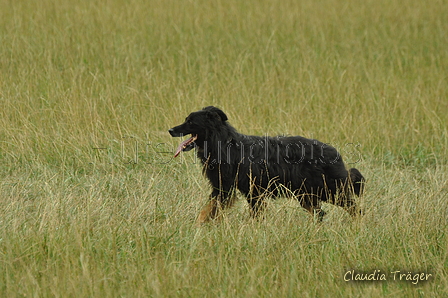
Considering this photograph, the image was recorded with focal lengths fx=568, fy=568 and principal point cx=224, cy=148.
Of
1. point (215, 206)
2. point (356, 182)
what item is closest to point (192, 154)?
point (215, 206)

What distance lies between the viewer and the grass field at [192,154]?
4098 mm

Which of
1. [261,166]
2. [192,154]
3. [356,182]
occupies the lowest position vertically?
[192,154]

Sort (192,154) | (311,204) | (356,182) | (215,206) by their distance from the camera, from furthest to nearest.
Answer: (192,154) → (356,182) → (311,204) → (215,206)

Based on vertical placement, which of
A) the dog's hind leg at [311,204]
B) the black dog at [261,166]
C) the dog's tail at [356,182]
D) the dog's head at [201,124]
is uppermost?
the dog's head at [201,124]

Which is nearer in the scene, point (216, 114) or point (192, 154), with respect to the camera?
point (216, 114)

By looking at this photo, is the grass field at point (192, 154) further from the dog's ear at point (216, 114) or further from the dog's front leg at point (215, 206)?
the dog's ear at point (216, 114)

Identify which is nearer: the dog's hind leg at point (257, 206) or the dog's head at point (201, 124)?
the dog's hind leg at point (257, 206)

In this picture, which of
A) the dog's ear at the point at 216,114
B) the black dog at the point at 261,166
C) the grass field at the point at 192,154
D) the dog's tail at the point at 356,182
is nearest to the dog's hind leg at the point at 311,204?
the black dog at the point at 261,166

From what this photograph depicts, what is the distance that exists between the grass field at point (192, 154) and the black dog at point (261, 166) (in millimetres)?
244

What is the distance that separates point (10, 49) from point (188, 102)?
3.39 metres

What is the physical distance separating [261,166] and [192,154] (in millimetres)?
1706

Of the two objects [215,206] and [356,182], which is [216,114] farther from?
[356,182]

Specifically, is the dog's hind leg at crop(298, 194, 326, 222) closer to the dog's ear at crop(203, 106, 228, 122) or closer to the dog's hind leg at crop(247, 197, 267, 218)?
the dog's hind leg at crop(247, 197, 267, 218)

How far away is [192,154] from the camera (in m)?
7.10
